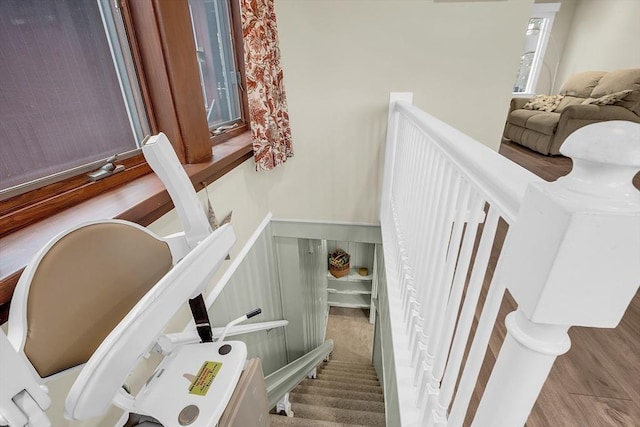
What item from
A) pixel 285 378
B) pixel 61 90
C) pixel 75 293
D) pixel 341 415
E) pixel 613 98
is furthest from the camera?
pixel 613 98

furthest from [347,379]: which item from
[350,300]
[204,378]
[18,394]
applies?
[18,394]

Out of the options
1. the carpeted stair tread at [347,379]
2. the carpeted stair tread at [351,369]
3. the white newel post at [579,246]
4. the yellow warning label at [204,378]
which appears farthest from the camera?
the carpeted stair tread at [351,369]

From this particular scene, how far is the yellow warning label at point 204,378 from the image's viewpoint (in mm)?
765

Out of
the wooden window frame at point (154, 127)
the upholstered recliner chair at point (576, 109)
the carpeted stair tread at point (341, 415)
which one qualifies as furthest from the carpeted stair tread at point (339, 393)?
the upholstered recliner chair at point (576, 109)

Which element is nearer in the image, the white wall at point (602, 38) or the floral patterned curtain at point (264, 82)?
the floral patterned curtain at point (264, 82)

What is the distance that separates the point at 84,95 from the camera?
1003 mm

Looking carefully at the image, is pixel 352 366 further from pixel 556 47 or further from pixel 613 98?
pixel 556 47

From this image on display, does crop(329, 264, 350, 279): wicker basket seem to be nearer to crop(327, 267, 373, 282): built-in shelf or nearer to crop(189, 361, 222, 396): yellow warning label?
crop(327, 267, 373, 282): built-in shelf

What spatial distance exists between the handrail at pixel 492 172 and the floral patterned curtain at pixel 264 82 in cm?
129

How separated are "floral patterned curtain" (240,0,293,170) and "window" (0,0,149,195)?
641 mm

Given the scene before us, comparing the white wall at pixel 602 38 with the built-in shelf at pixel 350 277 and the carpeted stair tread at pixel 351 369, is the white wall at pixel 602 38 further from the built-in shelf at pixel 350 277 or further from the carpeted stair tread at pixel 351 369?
the carpeted stair tread at pixel 351 369

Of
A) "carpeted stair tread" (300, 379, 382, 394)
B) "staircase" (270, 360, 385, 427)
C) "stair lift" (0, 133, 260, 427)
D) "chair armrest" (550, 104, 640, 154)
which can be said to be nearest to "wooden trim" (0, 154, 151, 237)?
"stair lift" (0, 133, 260, 427)

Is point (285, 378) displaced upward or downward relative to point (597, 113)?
downward

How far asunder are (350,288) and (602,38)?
565 cm
